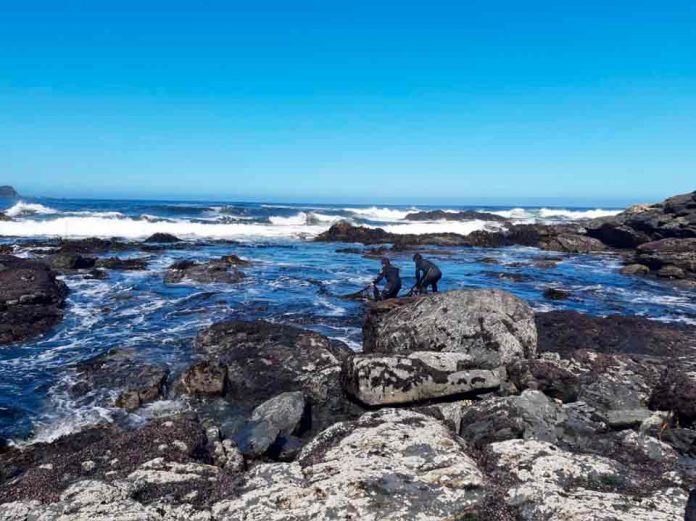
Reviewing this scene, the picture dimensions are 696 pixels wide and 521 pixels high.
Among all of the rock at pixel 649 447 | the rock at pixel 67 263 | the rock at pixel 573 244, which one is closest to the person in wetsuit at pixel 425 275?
the rock at pixel 649 447

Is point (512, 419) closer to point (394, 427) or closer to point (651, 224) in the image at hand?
point (394, 427)

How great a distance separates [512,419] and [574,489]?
163cm

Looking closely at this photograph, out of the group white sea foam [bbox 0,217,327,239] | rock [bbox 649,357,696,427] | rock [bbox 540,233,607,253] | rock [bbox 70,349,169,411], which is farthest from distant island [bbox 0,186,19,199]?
rock [bbox 649,357,696,427]

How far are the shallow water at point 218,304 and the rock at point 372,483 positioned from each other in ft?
14.4

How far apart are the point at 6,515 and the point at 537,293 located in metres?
18.4

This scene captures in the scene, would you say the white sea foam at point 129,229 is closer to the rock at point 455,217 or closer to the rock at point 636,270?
the rock at point 455,217

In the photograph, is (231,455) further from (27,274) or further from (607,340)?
(27,274)

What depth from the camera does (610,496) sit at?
4.61m

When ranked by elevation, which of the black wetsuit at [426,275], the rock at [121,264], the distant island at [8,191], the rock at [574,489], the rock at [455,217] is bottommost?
the rock at [121,264]

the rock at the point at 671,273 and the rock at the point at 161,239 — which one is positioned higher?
the rock at the point at 161,239

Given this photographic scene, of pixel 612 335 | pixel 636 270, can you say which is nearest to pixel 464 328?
pixel 612 335

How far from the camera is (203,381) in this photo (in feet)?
29.4

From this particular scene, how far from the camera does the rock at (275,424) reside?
262 inches

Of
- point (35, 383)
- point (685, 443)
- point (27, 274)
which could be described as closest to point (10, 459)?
point (35, 383)
